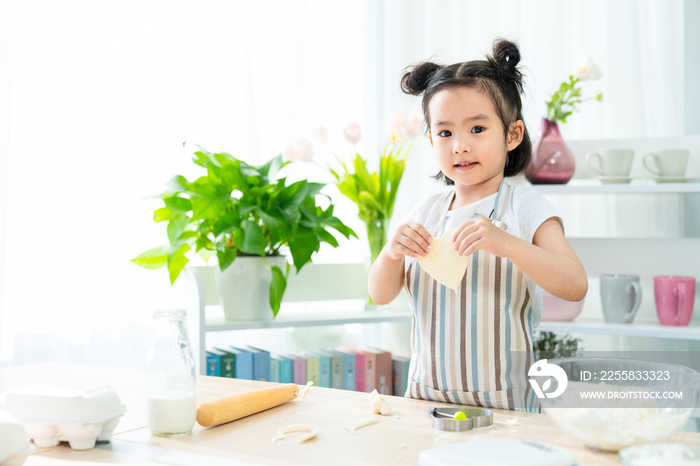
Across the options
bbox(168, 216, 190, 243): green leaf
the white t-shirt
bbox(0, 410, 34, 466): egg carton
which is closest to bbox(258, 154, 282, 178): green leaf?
bbox(168, 216, 190, 243): green leaf

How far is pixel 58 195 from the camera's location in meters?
1.77

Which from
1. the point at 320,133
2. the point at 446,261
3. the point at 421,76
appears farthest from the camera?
the point at 320,133

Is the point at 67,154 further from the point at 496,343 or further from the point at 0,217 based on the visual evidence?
the point at 496,343

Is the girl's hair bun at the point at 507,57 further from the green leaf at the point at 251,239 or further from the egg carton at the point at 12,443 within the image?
the egg carton at the point at 12,443

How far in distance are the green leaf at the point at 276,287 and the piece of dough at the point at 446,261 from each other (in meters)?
0.83

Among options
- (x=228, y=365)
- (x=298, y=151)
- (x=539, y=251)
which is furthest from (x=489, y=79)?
(x=228, y=365)

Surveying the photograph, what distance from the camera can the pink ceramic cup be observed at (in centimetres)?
173

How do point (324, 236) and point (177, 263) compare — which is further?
point (324, 236)

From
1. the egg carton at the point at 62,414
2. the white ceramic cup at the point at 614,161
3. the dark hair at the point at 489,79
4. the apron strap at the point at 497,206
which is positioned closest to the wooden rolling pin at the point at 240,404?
the egg carton at the point at 62,414

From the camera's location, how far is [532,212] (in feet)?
3.70

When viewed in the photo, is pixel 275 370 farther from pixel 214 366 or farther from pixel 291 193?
pixel 291 193

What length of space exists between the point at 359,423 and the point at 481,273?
430 millimetres

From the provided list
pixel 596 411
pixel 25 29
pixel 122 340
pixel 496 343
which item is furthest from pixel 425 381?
pixel 25 29

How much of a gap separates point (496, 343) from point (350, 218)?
1354mm
